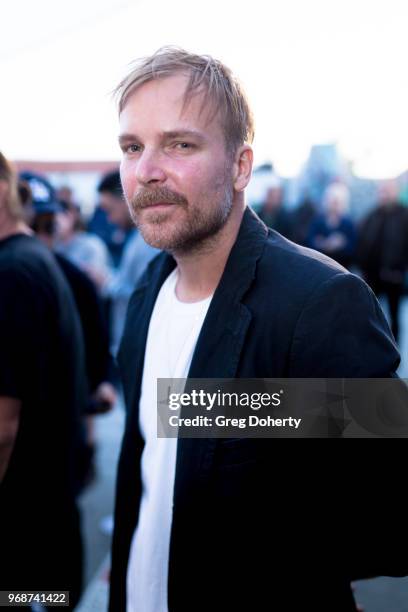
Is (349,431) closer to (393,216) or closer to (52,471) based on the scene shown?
(52,471)

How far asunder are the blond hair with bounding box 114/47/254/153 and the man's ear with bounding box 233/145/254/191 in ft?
0.07

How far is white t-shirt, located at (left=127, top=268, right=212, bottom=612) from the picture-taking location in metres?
1.43

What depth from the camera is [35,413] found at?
189 centimetres

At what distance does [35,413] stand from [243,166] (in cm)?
110

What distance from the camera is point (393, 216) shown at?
6.74 metres

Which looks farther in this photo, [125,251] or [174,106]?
[125,251]

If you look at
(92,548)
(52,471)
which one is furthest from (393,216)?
(52,471)

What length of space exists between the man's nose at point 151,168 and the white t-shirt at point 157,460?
35 centimetres

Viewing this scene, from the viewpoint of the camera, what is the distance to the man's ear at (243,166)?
1.44m

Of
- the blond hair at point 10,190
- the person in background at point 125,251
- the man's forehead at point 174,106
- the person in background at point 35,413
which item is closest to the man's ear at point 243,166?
the man's forehead at point 174,106

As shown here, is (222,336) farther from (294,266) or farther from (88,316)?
(88,316)

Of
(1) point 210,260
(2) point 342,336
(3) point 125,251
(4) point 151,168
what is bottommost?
(2) point 342,336

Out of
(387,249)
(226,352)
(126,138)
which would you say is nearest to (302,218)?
(387,249)

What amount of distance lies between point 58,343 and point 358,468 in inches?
47.1
